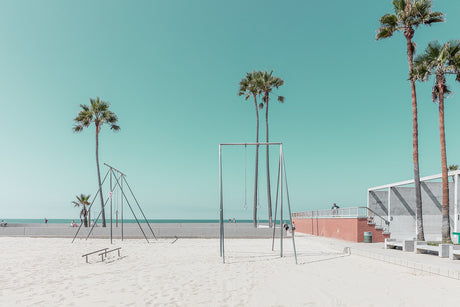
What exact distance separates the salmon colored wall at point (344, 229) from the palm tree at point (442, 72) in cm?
495

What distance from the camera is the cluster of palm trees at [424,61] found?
14266mm

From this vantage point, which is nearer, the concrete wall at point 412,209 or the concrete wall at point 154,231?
the concrete wall at point 412,209

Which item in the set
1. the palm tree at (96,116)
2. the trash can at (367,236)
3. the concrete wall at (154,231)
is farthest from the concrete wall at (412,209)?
the palm tree at (96,116)

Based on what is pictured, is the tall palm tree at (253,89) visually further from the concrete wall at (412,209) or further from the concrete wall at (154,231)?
the concrete wall at (412,209)

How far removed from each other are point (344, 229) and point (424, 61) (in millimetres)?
10973

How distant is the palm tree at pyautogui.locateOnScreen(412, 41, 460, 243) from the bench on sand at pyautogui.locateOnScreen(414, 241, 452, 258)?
1283mm

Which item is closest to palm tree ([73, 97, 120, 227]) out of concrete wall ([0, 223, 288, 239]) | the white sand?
concrete wall ([0, 223, 288, 239])

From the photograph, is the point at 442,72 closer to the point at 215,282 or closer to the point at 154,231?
the point at 215,282

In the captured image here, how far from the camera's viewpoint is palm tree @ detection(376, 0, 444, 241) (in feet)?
49.5

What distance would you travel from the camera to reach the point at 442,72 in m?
14.5

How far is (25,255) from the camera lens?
13.7 meters

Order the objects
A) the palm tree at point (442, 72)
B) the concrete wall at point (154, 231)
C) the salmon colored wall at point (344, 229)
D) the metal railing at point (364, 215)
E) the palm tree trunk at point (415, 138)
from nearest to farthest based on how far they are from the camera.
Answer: the palm tree at point (442, 72)
the palm tree trunk at point (415, 138)
the salmon colored wall at point (344, 229)
the metal railing at point (364, 215)
the concrete wall at point (154, 231)

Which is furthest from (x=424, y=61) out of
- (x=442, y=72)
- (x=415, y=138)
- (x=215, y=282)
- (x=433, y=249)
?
(x=215, y=282)

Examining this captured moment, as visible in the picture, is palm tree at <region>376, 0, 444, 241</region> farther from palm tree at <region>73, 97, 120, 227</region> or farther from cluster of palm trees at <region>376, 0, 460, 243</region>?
palm tree at <region>73, 97, 120, 227</region>
